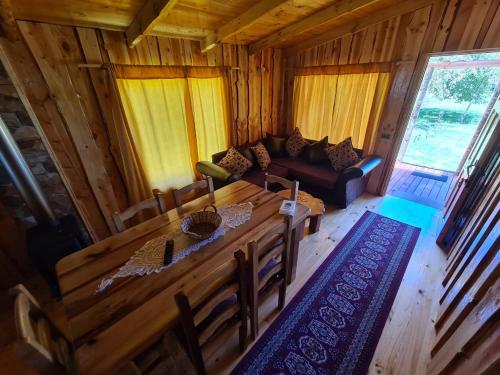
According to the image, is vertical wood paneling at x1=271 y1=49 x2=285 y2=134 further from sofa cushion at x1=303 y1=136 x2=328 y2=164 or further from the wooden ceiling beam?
the wooden ceiling beam

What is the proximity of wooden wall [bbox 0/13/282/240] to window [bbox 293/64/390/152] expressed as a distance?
176cm

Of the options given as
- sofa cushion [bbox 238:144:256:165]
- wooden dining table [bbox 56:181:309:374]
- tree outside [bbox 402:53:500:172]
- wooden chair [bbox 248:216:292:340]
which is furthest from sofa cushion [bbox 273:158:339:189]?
tree outside [bbox 402:53:500:172]

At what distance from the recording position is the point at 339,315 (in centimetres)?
177

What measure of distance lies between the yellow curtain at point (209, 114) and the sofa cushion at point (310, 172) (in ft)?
3.54

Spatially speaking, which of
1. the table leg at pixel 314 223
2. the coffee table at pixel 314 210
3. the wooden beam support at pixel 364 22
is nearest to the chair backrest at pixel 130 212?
the coffee table at pixel 314 210

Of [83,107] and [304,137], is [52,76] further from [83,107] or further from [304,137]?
[304,137]

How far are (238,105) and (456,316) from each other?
3521 mm

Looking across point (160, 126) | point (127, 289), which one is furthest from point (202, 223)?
point (160, 126)

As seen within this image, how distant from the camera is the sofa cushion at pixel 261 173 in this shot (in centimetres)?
330

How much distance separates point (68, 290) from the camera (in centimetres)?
111

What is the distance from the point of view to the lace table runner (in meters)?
1.20

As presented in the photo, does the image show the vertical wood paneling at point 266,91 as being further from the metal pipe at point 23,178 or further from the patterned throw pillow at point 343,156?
the metal pipe at point 23,178

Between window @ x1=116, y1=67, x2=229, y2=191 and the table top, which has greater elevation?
window @ x1=116, y1=67, x2=229, y2=191

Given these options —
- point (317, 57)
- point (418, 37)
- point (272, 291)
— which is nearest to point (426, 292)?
point (272, 291)
